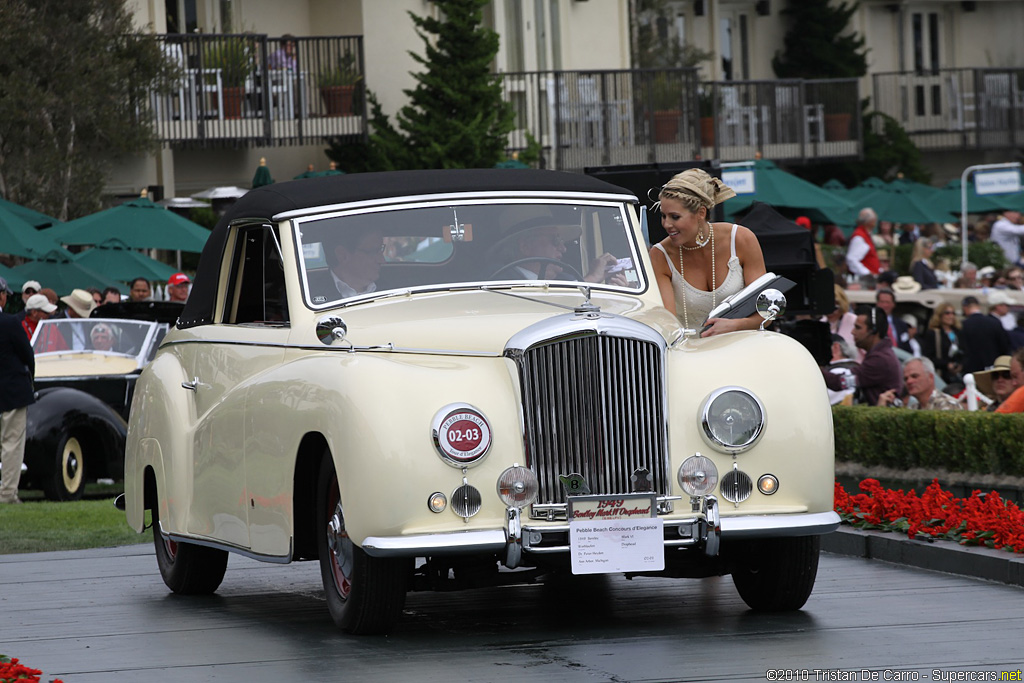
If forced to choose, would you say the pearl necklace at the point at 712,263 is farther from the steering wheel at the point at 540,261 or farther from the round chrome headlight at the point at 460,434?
the round chrome headlight at the point at 460,434

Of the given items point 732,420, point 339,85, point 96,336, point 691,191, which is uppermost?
point 339,85

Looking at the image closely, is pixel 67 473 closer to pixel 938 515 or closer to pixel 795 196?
pixel 938 515

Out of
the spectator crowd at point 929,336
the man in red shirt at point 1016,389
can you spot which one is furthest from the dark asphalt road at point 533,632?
the spectator crowd at point 929,336

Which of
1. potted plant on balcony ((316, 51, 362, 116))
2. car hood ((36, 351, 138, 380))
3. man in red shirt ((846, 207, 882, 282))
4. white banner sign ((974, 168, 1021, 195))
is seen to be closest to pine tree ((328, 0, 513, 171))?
potted plant on balcony ((316, 51, 362, 116))

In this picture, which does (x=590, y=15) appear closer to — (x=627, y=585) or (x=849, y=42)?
(x=849, y=42)

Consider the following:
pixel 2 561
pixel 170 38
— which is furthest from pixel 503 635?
pixel 170 38

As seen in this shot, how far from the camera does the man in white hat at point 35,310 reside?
1975 centimetres

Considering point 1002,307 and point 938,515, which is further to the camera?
point 1002,307

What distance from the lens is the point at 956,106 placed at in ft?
159

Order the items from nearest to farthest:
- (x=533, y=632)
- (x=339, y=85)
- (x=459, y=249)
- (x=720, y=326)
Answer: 1. (x=533, y=632)
2. (x=720, y=326)
3. (x=459, y=249)
4. (x=339, y=85)

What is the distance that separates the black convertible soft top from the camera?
9.13 meters

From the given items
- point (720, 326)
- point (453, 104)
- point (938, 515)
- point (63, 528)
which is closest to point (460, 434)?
point (720, 326)

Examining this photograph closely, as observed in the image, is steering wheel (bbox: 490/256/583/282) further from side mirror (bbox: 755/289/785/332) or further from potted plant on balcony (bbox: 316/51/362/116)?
potted plant on balcony (bbox: 316/51/362/116)

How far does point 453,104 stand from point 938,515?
21668mm
